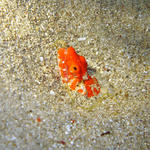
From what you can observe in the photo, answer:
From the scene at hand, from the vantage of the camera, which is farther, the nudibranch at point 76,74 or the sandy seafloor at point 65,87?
the nudibranch at point 76,74

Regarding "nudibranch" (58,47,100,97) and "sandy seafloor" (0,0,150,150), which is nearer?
"sandy seafloor" (0,0,150,150)

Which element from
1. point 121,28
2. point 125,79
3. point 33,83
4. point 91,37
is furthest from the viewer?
point 121,28

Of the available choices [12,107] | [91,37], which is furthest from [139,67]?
[12,107]

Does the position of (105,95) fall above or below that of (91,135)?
above

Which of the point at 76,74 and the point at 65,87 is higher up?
the point at 76,74

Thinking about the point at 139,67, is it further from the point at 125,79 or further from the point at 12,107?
the point at 12,107
